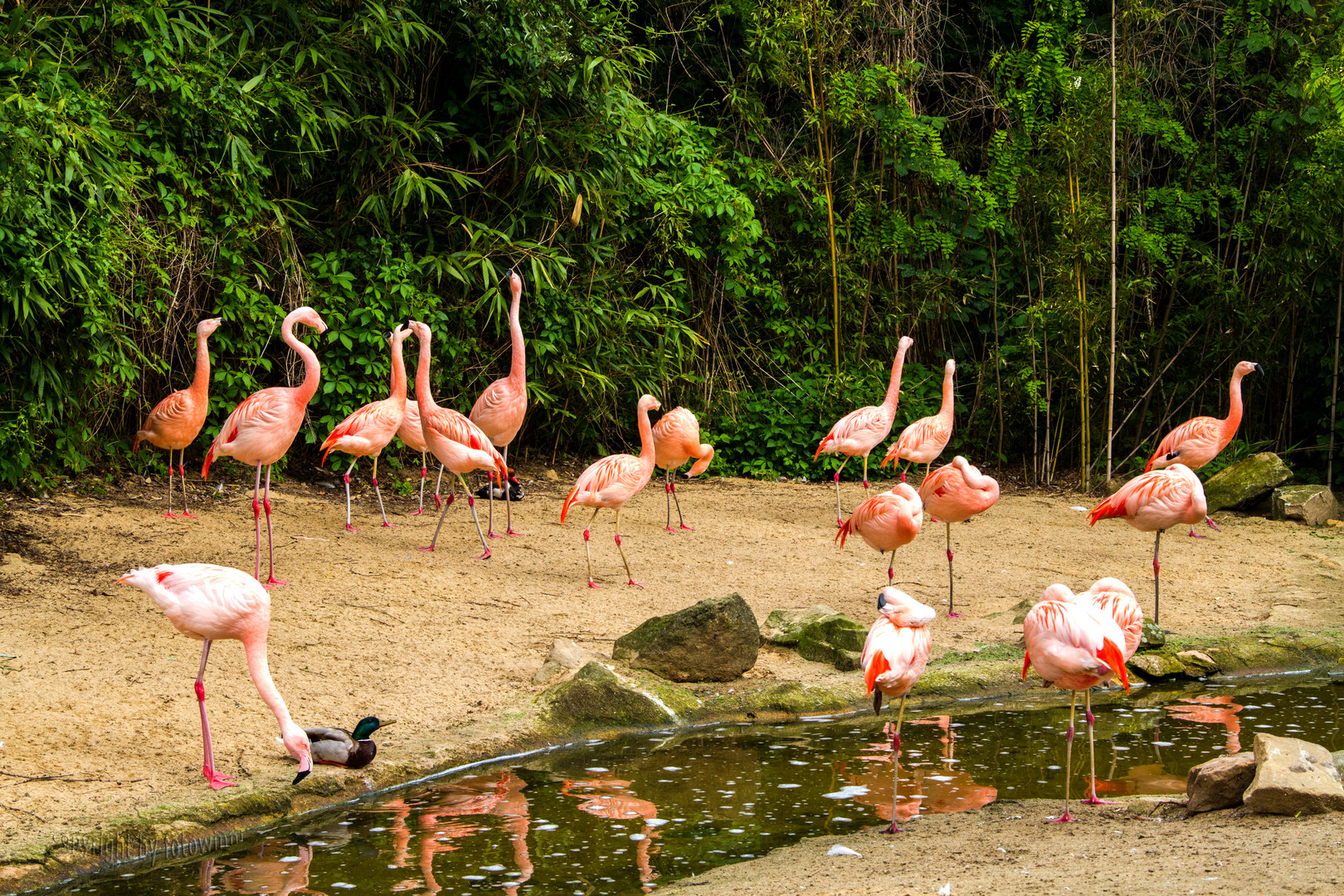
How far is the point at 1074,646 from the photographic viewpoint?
3.90 metres

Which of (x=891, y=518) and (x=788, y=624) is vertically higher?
(x=891, y=518)

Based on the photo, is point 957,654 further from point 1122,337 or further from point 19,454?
point 1122,337

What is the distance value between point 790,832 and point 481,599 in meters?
2.75

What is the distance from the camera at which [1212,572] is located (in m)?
7.45

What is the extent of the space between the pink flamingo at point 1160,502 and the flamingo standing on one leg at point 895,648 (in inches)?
95.5

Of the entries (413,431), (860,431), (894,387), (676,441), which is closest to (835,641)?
(676,441)

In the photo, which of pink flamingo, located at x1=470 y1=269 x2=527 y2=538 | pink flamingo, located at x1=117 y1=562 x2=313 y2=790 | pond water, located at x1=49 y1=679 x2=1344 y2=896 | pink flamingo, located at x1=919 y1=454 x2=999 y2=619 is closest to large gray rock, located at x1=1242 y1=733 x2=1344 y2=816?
pond water, located at x1=49 y1=679 x2=1344 y2=896

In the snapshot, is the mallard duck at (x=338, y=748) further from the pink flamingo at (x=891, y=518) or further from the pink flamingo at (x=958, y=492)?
the pink flamingo at (x=958, y=492)

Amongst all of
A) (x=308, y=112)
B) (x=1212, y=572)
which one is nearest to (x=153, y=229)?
(x=308, y=112)

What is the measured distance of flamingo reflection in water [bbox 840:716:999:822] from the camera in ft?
13.2

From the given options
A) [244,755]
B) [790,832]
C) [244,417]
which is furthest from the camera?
[244,417]

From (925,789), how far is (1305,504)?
6.34m

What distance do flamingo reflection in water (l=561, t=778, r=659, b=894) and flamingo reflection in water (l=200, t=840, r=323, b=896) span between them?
943 mm

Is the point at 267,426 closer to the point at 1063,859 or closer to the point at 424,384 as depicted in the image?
the point at 424,384
